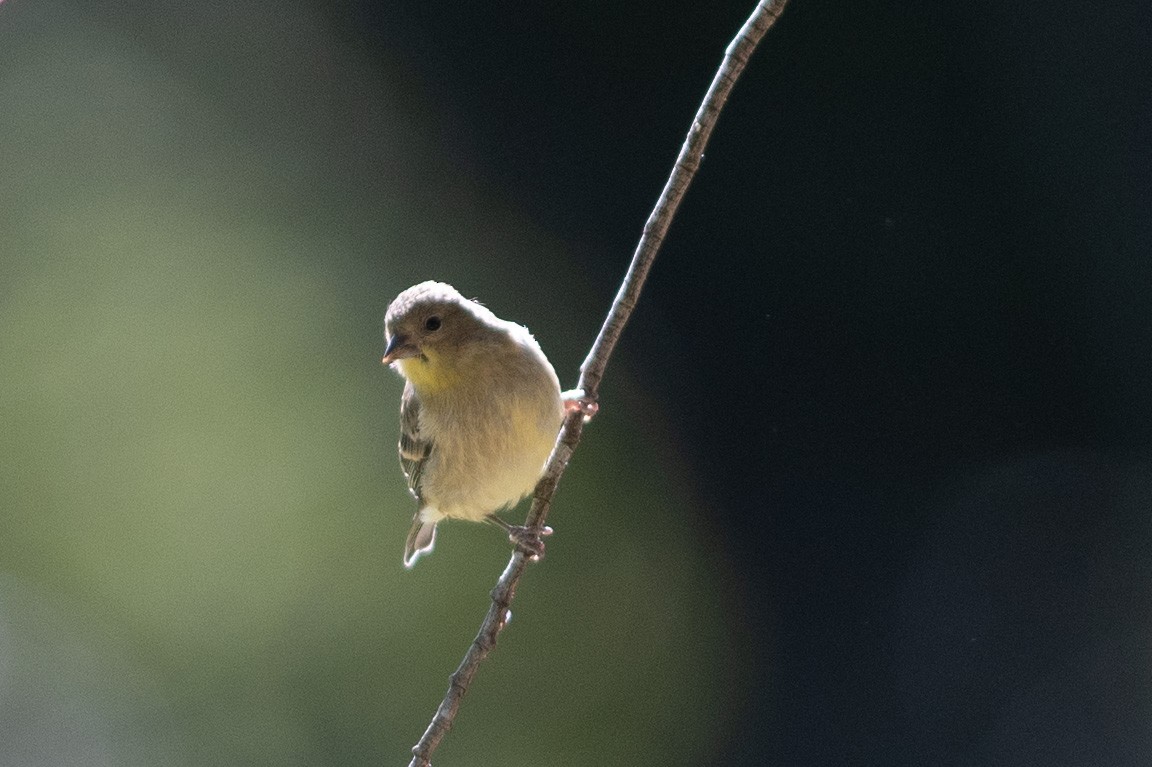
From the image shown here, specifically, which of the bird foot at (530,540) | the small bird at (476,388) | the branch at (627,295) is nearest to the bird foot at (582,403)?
the branch at (627,295)

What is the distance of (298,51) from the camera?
18.7ft

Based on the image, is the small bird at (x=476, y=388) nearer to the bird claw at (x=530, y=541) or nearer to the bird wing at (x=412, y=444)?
the bird wing at (x=412, y=444)

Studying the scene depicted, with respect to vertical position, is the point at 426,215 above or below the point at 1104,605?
above

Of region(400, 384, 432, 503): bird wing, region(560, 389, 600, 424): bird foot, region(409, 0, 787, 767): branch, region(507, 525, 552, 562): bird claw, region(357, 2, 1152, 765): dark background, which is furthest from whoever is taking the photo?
region(357, 2, 1152, 765): dark background

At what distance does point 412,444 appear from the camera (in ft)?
10.9

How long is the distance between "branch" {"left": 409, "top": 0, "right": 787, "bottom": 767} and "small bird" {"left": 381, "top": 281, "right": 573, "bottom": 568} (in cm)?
44

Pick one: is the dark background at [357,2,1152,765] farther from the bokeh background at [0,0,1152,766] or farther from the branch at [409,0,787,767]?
the branch at [409,0,787,767]

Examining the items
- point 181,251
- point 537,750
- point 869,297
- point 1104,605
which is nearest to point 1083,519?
point 1104,605

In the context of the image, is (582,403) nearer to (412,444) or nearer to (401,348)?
(401,348)

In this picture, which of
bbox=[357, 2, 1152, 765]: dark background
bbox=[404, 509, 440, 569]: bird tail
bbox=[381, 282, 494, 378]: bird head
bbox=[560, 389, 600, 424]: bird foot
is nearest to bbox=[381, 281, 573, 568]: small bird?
bbox=[381, 282, 494, 378]: bird head

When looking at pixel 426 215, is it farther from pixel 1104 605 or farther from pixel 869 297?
pixel 1104 605

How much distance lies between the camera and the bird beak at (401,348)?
9.76 ft

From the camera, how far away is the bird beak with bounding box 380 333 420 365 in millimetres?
2975

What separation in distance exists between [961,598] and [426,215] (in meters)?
2.81
